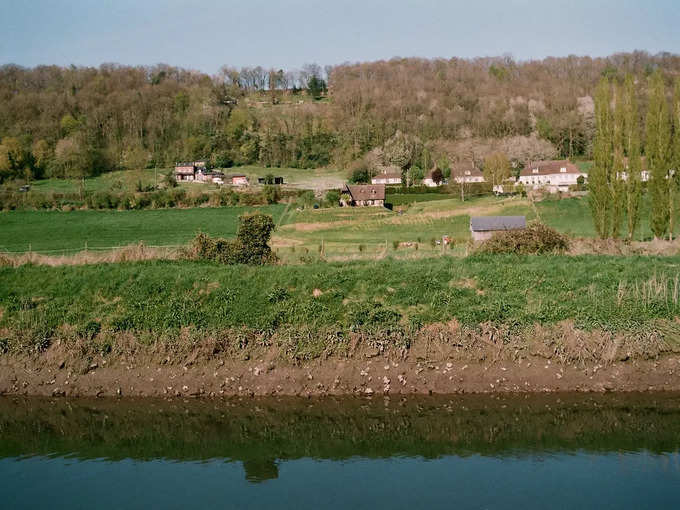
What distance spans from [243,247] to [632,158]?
20458mm

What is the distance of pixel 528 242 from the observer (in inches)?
1036

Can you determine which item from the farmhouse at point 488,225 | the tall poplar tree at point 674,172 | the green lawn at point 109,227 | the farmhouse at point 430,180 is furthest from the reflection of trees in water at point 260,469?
the farmhouse at point 430,180

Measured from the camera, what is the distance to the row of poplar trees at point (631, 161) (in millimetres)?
33594

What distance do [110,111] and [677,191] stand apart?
97.1m

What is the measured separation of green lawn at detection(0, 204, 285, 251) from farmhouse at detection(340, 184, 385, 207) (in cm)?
687

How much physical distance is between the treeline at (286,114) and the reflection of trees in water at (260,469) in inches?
3193

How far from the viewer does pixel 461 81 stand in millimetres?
137375

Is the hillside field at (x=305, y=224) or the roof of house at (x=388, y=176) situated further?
the roof of house at (x=388, y=176)

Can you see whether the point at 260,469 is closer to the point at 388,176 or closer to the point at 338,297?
the point at 338,297

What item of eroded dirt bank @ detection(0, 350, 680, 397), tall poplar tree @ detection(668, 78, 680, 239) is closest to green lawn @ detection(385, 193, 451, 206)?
tall poplar tree @ detection(668, 78, 680, 239)

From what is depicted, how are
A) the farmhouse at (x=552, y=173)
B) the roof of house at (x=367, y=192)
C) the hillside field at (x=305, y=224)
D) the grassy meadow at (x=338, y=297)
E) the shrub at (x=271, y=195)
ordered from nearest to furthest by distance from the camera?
the grassy meadow at (x=338, y=297) < the hillside field at (x=305, y=224) < the roof of house at (x=367, y=192) < the shrub at (x=271, y=195) < the farmhouse at (x=552, y=173)

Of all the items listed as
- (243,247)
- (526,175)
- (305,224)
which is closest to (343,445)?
(243,247)

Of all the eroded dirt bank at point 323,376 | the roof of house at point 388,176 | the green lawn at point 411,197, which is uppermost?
the roof of house at point 388,176

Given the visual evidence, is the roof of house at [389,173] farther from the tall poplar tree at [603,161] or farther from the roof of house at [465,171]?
the tall poplar tree at [603,161]
